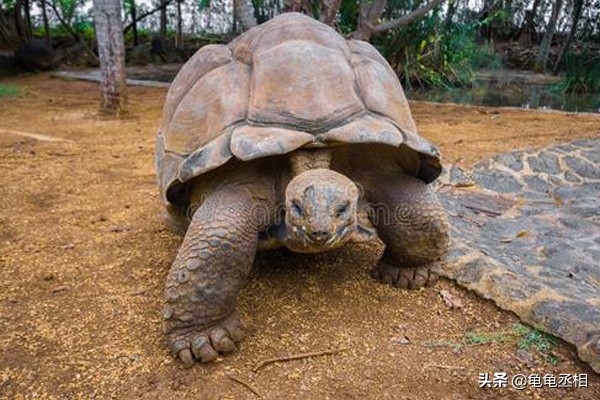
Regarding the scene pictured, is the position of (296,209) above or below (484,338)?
above

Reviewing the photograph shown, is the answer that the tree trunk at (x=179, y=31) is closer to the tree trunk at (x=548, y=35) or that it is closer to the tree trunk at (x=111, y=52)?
the tree trunk at (x=111, y=52)

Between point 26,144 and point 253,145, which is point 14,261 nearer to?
point 253,145

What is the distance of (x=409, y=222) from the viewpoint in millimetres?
2488

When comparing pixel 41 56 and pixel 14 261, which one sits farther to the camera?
pixel 41 56

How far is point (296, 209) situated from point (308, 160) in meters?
0.32

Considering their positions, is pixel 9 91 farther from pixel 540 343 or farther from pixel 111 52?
pixel 540 343

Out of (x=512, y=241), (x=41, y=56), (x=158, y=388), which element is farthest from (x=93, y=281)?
(x=41, y=56)

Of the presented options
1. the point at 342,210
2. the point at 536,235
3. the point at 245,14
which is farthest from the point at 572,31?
the point at 342,210

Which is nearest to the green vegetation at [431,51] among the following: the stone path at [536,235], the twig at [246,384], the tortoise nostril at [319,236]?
the stone path at [536,235]

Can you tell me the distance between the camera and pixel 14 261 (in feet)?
9.44

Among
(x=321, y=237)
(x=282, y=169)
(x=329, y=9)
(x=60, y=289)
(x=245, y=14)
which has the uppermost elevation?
(x=329, y=9)

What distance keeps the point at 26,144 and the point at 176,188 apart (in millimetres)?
3717

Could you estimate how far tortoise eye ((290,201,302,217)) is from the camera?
196 centimetres

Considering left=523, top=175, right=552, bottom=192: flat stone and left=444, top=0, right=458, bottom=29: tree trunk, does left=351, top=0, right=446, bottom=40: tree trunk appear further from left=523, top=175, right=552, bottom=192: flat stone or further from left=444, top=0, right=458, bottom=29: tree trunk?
left=444, top=0, right=458, bottom=29: tree trunk
